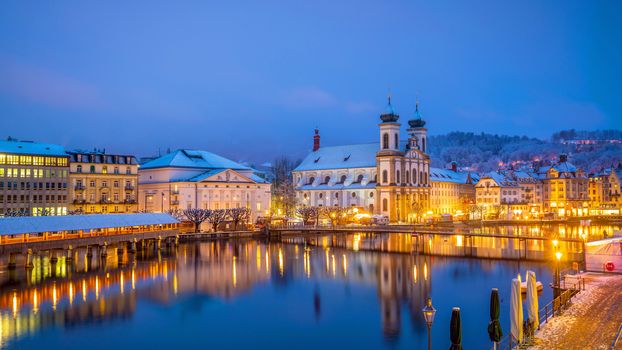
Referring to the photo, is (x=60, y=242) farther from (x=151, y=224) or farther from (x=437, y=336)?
(x=437, y=336)

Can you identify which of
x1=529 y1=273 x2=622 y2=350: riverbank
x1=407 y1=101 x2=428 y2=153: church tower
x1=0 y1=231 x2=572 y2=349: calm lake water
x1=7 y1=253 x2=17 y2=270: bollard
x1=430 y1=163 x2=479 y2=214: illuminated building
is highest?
x1=407 y1=101 x2=428 y2=153: church tower

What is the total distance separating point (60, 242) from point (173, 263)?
942cm

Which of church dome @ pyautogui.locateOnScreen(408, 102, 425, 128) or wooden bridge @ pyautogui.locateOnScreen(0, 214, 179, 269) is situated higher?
church dome @ pyautogui.locateOnScreen(408, 102, 425, 128)

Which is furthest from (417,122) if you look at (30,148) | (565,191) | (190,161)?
(30,148)

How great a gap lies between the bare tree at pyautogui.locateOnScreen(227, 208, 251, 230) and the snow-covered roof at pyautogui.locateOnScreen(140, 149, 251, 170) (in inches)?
452

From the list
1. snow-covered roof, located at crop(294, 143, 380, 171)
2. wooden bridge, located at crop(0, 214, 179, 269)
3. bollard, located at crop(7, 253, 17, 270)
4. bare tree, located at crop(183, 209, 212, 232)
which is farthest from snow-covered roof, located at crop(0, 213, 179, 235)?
snow-covered roof, located at crop(294, 143, 380, 171)

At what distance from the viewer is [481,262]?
2103 inches

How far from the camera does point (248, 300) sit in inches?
1502

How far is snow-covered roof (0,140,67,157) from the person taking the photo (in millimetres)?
71875

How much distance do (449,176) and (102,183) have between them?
244ft

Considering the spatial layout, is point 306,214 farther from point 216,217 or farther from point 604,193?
point 604,193

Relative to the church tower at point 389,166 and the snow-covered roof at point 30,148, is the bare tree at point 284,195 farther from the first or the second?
the snow-covered roof at point 30,148

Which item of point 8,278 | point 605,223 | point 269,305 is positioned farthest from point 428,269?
point 605,223

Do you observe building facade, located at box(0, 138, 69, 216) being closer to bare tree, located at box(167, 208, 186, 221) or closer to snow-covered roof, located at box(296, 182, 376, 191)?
bare tree, located at box(167, 208, 186, 221)
